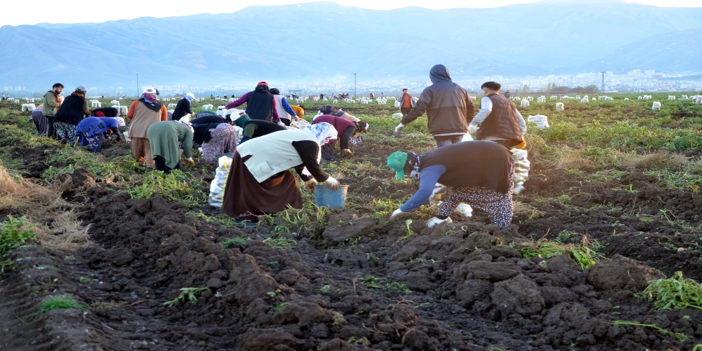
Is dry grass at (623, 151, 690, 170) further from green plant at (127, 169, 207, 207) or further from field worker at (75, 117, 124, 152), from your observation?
field worker at (75, 117, 124, 152)

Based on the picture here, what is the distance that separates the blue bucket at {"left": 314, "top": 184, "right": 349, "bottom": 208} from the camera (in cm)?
665

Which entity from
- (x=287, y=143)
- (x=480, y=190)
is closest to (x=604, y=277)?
(x=480, y=190)

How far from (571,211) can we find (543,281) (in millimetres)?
2604

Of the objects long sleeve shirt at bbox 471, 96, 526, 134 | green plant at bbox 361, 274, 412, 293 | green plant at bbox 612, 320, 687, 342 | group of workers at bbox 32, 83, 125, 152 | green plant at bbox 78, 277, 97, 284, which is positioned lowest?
green plant at bbox 361, 274, 412, 293

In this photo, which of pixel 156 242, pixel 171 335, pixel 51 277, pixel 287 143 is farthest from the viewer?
pixel 287 143

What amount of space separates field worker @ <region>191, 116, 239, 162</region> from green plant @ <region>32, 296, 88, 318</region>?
6.09 meters

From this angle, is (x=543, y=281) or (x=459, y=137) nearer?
(x=543, y=281)

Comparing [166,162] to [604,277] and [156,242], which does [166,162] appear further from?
[604,277]

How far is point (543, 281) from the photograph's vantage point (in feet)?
13.9

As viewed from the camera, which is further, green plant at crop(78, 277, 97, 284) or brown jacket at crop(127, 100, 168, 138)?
brown jacket at crop(127, 100, 168, 138)

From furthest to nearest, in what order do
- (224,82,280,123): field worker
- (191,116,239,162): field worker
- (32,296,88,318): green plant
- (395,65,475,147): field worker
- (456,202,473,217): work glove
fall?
1. (191,116,239,162): field worker
2. (224,82,280,123): field worker
3. (395,65,475,147): field worker
4. (456,202,473,217): work glove
5. (32,296,88,318): green plant

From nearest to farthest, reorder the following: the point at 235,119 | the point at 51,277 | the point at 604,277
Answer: the point at 604,277 → the point at 51,277 → the point at 235,119

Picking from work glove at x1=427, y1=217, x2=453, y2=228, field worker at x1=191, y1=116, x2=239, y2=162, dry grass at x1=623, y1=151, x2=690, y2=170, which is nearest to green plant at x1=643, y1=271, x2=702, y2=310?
work glove at x1=427, y1=217, x2=453, y2=228

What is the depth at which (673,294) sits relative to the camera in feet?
12.4
